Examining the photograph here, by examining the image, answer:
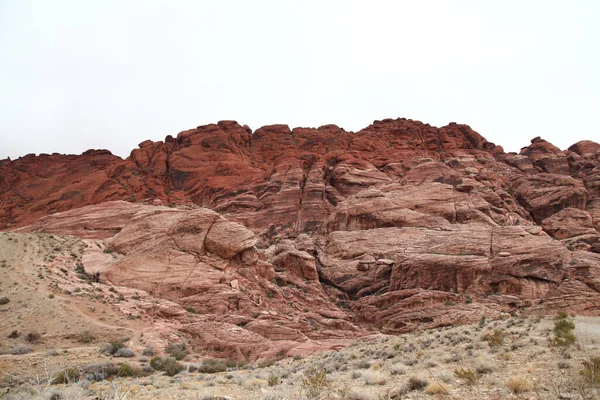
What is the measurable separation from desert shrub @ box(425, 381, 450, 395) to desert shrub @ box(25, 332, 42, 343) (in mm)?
20409

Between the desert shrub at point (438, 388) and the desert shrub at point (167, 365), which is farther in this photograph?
the desert shrub at point (167, 365)

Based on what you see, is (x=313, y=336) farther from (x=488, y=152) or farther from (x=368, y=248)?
(x=488, y=152)

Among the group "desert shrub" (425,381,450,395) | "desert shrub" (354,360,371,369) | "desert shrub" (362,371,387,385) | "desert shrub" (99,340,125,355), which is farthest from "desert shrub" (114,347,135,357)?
"desert shrub" (425,381,450,395)

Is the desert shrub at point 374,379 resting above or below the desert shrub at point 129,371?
above

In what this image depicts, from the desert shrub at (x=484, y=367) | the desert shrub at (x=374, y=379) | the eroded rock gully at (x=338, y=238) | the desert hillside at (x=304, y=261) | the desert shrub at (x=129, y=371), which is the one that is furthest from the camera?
the eroded rock gully at (x=338, y=238)

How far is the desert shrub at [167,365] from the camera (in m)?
17.9

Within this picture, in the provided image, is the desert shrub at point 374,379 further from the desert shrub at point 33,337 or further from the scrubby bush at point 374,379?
the desert shrub at point 33,337

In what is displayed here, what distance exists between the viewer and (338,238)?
44.7 meters

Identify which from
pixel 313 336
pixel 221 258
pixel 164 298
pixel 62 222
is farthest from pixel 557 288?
pixel 62 222

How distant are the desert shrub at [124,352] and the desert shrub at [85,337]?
8.38ft

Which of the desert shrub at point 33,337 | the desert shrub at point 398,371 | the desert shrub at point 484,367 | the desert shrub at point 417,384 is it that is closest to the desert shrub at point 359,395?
the desert shrub at point 417,384

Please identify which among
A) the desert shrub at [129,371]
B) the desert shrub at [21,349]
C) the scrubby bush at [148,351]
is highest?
the desert shrub at [21,349]

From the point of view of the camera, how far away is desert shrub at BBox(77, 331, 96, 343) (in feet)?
68.5

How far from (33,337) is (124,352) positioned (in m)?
5.15
